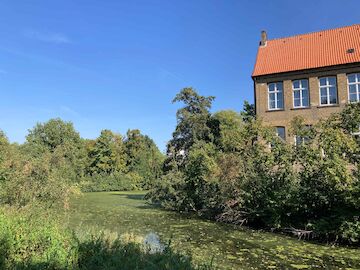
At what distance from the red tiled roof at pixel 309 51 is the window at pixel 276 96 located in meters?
1.21

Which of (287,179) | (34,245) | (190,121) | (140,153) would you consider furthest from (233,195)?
(140,153)

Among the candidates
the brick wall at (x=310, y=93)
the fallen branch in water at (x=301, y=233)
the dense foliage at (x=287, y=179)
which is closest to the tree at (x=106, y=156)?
the brick wall at (x=310, y=93)

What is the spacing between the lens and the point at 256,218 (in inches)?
711

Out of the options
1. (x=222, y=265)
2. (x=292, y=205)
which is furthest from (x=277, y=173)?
(x=222, y=265)

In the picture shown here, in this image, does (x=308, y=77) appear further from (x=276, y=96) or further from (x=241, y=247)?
(x=241, y=247)

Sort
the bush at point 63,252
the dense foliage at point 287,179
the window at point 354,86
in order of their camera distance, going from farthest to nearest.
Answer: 1. the window at point 354,86
2. the dense foliage at point 287,179
3. the bush at point 63,252

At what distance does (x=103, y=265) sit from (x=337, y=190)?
36.5 feet

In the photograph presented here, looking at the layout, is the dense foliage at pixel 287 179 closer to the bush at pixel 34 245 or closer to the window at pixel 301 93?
the window at pixel 301 93

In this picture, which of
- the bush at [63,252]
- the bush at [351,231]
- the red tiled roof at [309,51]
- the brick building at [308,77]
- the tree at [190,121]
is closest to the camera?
the bush at [63,252]

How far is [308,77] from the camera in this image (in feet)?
92.4

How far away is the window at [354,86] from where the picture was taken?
26.0 m

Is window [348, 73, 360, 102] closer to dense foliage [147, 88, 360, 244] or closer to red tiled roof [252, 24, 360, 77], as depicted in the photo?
red tiled roof [252, 24, 360, 77]

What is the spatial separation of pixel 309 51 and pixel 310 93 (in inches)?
175

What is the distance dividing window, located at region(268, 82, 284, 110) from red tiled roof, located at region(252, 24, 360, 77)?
1.21 meters
